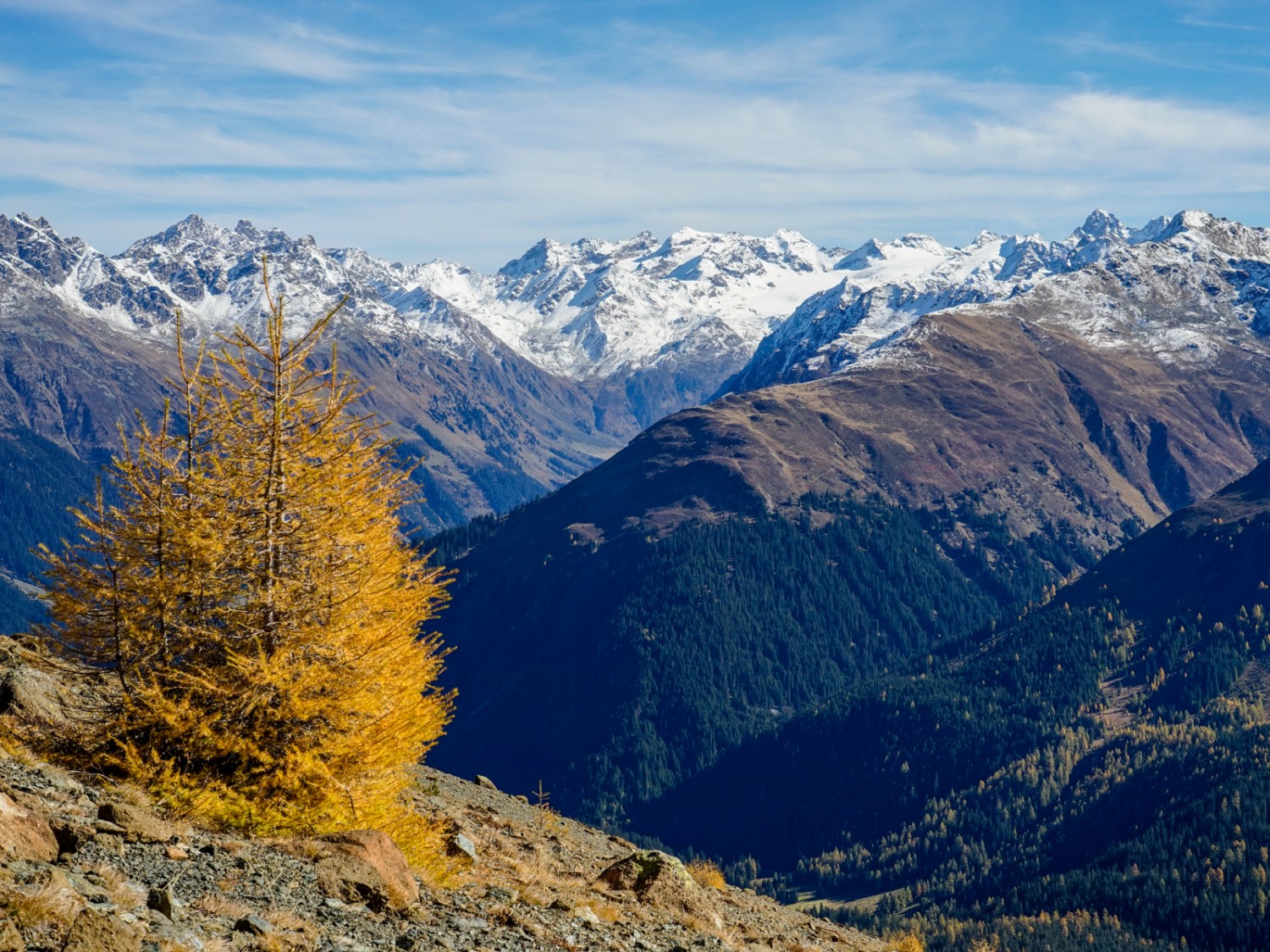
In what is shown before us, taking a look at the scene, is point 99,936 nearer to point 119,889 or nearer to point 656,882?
point 119,889

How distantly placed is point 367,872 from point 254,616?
315 inches

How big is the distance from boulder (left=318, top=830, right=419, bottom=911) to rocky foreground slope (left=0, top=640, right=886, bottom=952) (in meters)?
0.04

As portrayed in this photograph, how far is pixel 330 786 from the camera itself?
103 ft

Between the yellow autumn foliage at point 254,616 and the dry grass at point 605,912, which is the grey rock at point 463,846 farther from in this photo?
the dry grass at point 605,912

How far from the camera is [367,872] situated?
1118 inches

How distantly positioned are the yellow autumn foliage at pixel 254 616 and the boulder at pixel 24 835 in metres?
5.08

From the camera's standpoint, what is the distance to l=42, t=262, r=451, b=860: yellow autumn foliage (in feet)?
100

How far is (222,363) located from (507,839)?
2260 centimetres

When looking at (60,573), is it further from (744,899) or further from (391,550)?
(744,899)

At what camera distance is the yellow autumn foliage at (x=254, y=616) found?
100ft

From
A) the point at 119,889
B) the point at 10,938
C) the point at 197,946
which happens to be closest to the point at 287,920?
the point at 197,946

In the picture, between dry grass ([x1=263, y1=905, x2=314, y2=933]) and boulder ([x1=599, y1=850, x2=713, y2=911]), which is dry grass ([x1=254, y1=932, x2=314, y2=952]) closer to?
dry grass ([x1=263, y1=905, x2=314, y2=933])

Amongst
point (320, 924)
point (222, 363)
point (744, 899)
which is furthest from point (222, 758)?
point (744, 899)

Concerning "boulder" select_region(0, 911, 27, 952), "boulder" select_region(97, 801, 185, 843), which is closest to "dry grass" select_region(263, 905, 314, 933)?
"boulder" select_region(97, 801, 185, 843)
